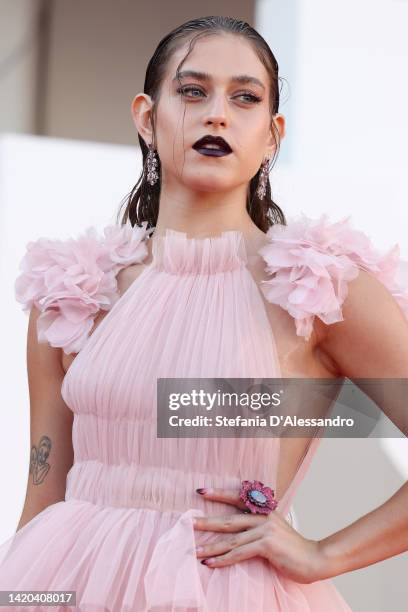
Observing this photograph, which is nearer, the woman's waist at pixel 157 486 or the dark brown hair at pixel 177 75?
the woman's waist at pixel 157 486

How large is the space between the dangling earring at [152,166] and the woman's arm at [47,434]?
0.76 ft

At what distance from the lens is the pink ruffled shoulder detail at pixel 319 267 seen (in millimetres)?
1215

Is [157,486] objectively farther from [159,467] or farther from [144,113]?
[144,113]

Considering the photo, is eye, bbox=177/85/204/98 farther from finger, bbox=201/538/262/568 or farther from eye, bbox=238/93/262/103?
finger, bbox=201/538/262/568

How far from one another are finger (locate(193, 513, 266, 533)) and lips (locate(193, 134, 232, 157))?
1.39 feet

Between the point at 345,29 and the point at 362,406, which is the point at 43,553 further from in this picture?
the point at 345,29

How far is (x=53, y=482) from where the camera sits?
54.2 inches

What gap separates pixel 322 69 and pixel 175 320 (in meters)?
1.45

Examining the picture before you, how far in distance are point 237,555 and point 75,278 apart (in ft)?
1.36

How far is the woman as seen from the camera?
116 cm

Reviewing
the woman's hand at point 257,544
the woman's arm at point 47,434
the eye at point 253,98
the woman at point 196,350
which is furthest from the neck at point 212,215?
the woman's hand at point 257,544

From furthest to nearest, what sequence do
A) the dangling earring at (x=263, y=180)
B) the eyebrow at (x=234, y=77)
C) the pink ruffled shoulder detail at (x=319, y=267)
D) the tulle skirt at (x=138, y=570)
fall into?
1. the dangling earring at (x=263, y=180)
2. the eyebrow at (x=234, y=77)
3. the pink ruffled shoulder detail at (x=319, y=267)
4. the tulle skirt at (x=138, y=570)

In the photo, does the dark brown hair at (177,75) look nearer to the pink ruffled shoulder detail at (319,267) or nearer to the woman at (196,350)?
the woman at (196,350)

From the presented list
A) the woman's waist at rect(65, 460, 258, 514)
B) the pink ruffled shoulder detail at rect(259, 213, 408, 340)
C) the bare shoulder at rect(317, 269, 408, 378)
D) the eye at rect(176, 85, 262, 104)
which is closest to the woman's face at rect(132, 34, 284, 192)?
the eye at rect(176, 85, 262, 104)
